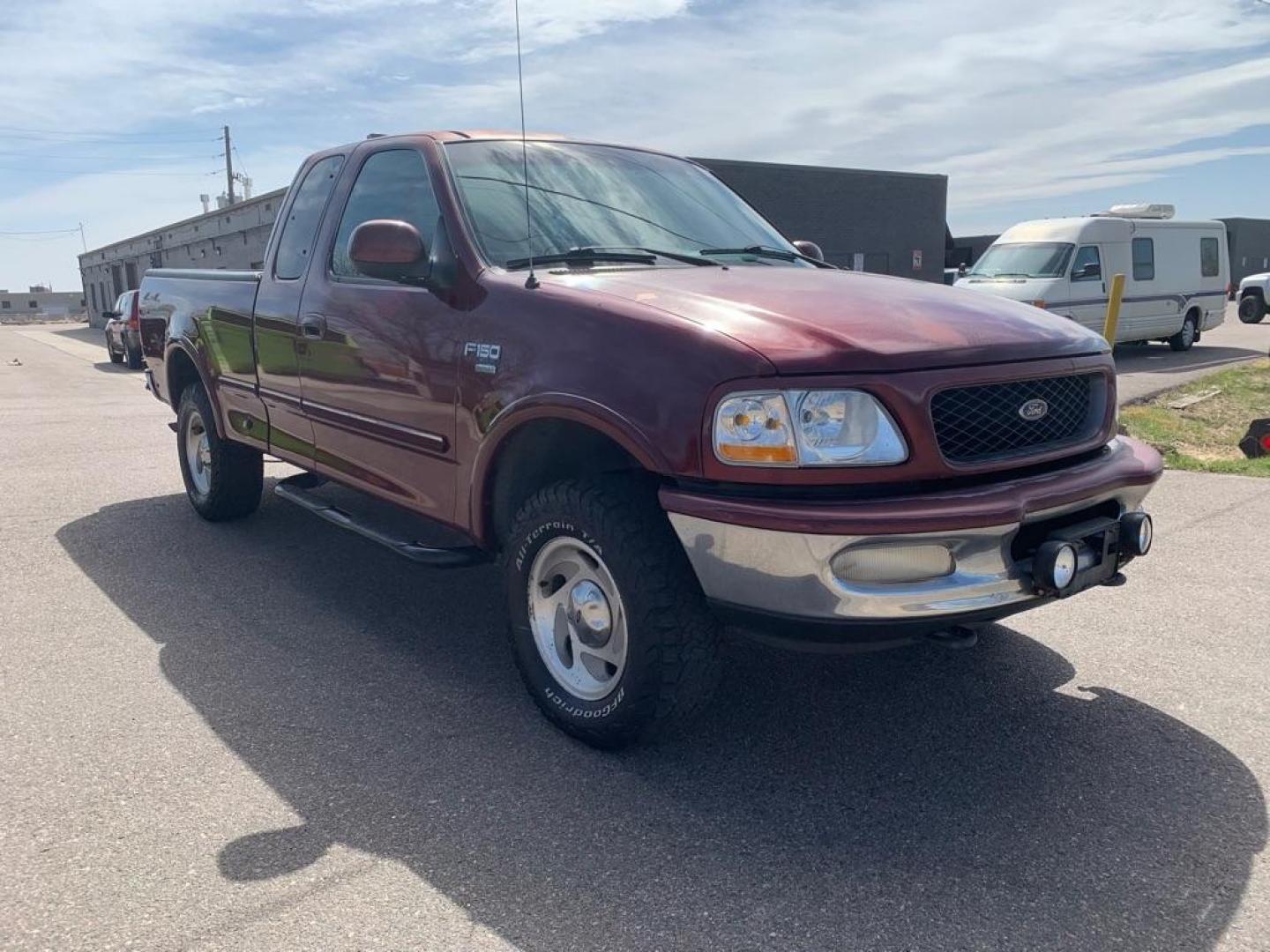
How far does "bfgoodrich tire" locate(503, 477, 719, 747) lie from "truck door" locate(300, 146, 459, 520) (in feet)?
1.98

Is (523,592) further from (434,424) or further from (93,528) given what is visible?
(93,528)

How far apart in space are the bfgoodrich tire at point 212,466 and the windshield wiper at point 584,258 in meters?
3.04

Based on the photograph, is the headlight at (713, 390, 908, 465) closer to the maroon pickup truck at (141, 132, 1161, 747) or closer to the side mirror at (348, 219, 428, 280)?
the maroon pickup truck at (141, 132, 1161, 747)

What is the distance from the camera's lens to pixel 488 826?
3.01m

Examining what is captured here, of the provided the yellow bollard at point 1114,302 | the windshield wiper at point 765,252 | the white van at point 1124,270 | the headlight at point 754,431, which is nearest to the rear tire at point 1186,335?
the white van at point 1124,270

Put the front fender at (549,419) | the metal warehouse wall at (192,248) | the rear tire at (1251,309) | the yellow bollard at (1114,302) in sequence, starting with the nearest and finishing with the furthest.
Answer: the front fender at (549,419) → the yellow bollard at (1114,302) → the rear tire at (1251,309) → the metal warehouse wall at (192,248)

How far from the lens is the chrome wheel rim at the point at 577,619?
3.33 metres

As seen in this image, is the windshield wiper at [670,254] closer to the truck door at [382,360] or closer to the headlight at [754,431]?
the truck door at [382,360]

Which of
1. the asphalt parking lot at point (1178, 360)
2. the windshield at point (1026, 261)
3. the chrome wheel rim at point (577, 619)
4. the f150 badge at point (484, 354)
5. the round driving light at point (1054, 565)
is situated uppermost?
the windshield at point (1026, 261)

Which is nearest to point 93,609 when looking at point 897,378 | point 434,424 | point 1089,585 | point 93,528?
point 93,528

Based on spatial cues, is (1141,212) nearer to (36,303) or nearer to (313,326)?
(313,326)

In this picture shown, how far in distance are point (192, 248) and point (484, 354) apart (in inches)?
1695

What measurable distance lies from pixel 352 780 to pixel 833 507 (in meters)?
1.71

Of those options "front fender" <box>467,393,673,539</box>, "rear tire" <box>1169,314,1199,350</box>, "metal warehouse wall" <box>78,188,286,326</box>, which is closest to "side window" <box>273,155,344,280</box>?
"front fender" <box>467,393,673,539</box>
